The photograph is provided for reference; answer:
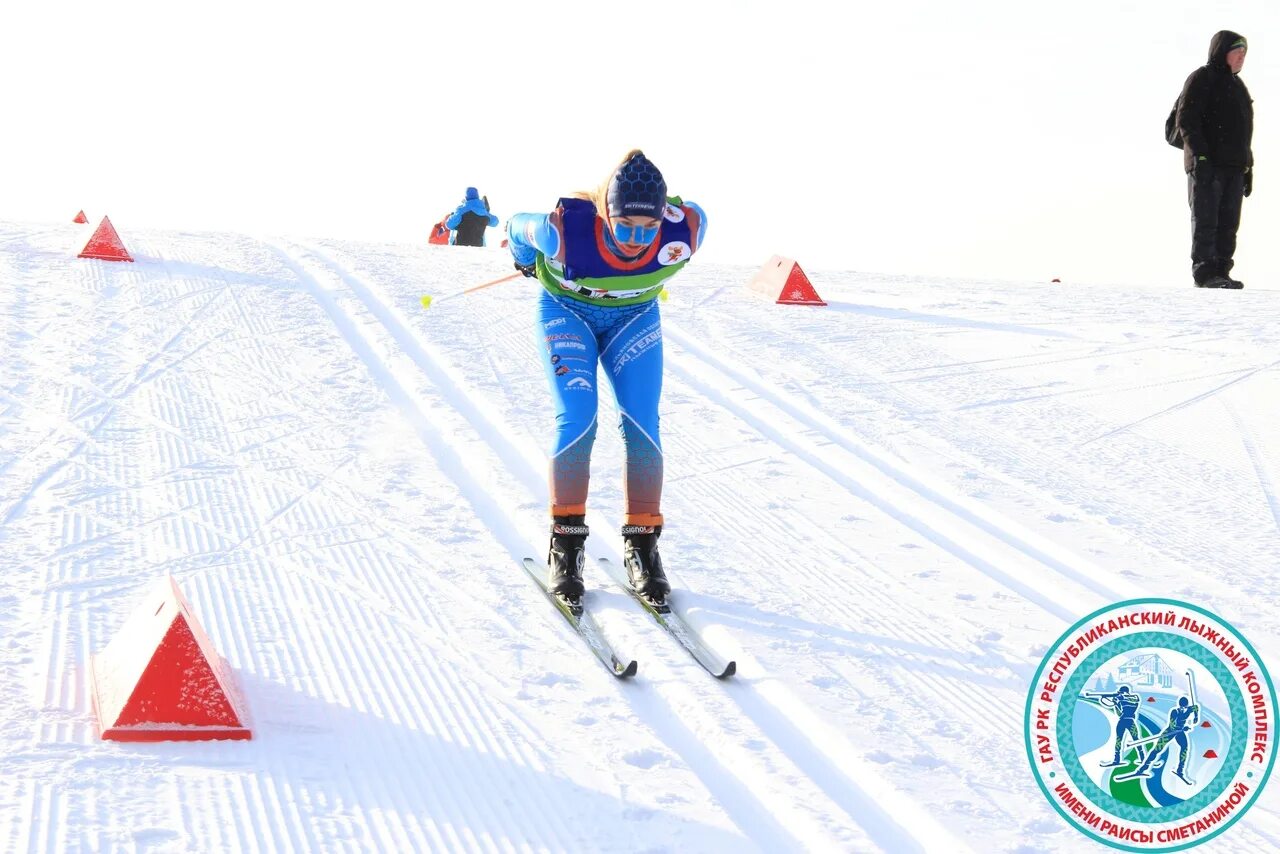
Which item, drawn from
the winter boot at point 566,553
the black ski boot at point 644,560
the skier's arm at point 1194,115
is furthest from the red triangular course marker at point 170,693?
the skier's arm at point 1194,115

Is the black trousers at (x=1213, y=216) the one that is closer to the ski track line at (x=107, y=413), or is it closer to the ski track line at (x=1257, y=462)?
the ski track line at (x=1257, y=462)

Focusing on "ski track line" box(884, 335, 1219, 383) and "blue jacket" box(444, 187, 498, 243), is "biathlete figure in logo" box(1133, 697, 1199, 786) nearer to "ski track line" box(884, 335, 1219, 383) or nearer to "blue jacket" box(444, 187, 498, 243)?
"ski track line" box(884, 335, 1219, 383)

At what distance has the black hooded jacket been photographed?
33.0ft

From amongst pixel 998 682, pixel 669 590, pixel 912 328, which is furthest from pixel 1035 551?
pixel 912 328

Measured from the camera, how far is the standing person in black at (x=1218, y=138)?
10.1m

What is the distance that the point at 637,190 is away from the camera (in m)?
3.98

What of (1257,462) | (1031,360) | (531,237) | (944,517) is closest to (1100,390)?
(1031,360)

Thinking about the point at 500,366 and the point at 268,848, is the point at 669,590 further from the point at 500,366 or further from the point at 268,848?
the point at 500,366

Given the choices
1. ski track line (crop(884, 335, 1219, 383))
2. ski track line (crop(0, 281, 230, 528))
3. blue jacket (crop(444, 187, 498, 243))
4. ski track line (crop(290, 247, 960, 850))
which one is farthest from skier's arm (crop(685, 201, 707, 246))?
blue jacket (crop(444, 187, 498, 243))

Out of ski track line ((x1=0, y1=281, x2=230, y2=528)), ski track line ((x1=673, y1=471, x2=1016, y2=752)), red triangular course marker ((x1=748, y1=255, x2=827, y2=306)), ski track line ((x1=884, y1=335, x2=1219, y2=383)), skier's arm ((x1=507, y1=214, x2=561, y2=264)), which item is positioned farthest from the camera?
red triangular course marker ((x1=748, y1=255, x2=827, y2=306))

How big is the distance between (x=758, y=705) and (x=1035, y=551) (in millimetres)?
1905

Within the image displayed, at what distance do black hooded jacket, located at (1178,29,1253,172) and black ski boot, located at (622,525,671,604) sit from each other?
7.86m

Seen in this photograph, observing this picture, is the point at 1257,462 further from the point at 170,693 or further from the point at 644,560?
the point at 170,693

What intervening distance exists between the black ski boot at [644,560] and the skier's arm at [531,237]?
3.51 ft
